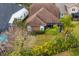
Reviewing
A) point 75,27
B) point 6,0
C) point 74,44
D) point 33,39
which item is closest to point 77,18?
point 75,27

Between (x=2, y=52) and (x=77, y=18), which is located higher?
(x=77, y=18)

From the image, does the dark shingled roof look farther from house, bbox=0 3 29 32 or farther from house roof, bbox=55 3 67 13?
house roof, bbox=55 3 67 13

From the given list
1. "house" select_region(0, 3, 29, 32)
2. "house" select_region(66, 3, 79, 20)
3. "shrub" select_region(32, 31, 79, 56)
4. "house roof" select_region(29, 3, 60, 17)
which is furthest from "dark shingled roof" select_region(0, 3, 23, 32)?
"house" select_region(66, 3, 79, 20)

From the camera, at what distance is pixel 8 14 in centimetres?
235

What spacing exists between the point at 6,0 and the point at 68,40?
2.06 ft

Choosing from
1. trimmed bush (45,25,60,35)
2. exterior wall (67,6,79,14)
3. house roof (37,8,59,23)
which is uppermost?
exterior wall (67,6,79,14)

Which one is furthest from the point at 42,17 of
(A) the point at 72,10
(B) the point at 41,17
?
(A) the point at 72,10

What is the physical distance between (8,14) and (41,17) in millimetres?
283

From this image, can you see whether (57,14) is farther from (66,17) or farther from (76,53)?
(76,53)

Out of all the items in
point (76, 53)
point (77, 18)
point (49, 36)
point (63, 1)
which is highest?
point (63, 1)

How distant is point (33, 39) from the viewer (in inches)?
91.7

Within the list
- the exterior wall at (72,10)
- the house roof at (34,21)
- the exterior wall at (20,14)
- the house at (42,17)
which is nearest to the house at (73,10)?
the exterior wall at (72,10)

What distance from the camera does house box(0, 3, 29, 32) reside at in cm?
235

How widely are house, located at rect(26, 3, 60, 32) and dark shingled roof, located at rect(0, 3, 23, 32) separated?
147 millimetres
